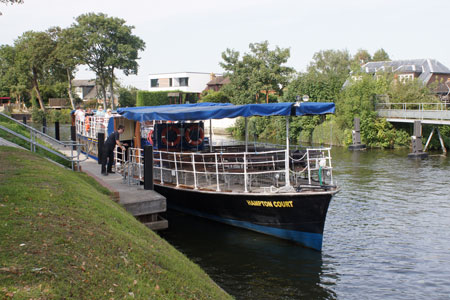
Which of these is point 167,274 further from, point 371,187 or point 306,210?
point 371,187

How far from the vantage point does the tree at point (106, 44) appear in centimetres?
6750

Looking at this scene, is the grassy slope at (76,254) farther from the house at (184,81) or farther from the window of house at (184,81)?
the window of house at (184,81)

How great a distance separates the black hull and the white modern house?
77031mm

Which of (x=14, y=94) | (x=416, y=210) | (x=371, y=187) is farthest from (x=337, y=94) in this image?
(x=14, y=94)

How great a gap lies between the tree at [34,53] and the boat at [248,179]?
197 ft

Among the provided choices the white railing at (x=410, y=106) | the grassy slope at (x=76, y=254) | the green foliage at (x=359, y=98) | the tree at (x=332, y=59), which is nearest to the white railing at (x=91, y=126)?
the grassy slope at (x=76, y=254)

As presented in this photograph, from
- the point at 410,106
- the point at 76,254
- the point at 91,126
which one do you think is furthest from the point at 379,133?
the point at 76,254

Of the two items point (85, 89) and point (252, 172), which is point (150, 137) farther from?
point (85, 89)

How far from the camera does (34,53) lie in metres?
73.6

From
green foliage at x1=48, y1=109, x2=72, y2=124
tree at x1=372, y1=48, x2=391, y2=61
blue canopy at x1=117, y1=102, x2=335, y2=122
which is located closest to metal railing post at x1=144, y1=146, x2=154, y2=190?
blue canopy at x1=117, y1=102, x2=335, y2=122

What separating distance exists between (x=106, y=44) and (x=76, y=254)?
64819mm

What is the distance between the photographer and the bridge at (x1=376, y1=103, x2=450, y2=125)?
35781 mm

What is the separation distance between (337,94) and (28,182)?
133 ft

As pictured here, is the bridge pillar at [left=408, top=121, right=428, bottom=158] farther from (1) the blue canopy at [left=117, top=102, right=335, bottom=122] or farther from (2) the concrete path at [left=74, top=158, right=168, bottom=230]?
(2) the concrete path at [left=74, top=158, right=168, bottom=230]
